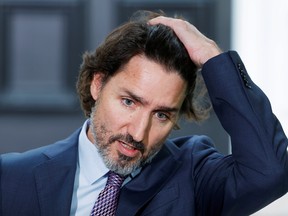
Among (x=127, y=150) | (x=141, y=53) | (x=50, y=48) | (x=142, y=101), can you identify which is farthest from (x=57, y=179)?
(x=50, y=48)

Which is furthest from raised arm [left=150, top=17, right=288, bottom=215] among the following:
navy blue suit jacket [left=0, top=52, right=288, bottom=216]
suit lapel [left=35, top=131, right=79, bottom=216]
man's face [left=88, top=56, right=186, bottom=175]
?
suit lapel [left=35, top=131, right=79, bottom=216]

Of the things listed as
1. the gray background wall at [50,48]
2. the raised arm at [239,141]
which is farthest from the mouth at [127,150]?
the gray background wall at [50,48]

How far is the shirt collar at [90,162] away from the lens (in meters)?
2.67

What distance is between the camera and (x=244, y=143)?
253 cm

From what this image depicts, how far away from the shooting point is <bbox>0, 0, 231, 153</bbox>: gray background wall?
740 centimetres

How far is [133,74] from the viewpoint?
2.60 metres

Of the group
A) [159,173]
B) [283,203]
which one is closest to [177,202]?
[159,173]

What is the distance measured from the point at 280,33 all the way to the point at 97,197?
16.3ft

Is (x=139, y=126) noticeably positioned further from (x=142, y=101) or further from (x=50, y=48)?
(x=50, y=48)

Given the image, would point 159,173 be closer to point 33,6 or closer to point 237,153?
point 237,153

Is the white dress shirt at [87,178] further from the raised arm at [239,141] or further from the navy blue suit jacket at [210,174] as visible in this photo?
the raised arm at [239,141]

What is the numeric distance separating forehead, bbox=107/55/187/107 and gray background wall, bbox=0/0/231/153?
4.77 metres

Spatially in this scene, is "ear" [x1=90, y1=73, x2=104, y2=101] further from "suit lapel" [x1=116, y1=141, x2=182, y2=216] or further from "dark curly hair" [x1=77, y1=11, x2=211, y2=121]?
"suit lapel" [x1=116, y1=141, x2=182, y2=216]

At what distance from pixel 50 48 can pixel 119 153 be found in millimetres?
5009
